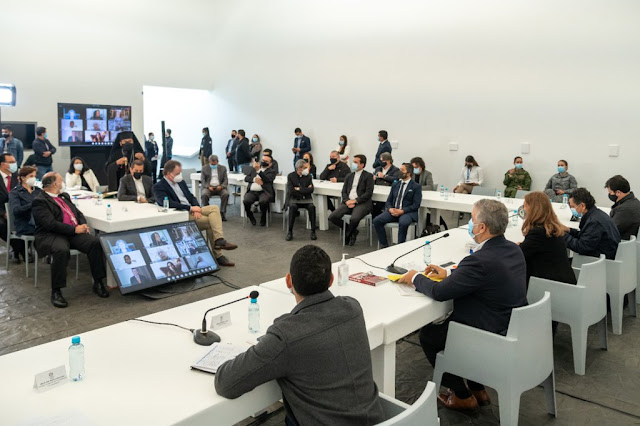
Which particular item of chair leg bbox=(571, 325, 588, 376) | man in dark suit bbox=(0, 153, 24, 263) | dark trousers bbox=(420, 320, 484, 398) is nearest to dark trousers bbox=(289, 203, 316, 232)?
man in dark suit bbox=(0, 153, 24, 263)

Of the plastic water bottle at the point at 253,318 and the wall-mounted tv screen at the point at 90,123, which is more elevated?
the wall-mounted tv screen at the point at 90,123

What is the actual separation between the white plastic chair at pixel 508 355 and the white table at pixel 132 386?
504mm

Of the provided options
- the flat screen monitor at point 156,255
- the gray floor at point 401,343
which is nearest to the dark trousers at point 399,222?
the gray floor at point 401,343

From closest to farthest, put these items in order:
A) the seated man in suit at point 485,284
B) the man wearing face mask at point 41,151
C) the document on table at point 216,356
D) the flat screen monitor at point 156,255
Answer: the document on table at point 216,356, the seated man in suit at point 485,284, the flat screen monitor at point 156,255, the man wearing face mask at point 41,151

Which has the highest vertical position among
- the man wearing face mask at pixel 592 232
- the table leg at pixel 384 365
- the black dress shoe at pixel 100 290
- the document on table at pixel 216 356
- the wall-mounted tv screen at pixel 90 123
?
the wall-mounted tv screen at pixel 90 123

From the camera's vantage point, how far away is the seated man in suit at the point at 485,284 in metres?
2.87

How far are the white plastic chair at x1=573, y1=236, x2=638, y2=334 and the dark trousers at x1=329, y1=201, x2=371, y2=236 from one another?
339 cm

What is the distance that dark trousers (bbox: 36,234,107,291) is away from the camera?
5016mm

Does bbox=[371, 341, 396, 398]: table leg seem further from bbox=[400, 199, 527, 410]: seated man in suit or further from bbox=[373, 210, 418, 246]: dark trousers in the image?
bbox=[373, 210, 418, 246]: dark trousers

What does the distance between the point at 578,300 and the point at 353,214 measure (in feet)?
13.9

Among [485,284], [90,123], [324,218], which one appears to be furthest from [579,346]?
[90,123]

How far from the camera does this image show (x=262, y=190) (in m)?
9.18

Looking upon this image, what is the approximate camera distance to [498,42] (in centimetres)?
1027

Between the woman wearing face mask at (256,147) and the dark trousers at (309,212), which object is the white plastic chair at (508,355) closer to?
the dark trousers at (309,212)
